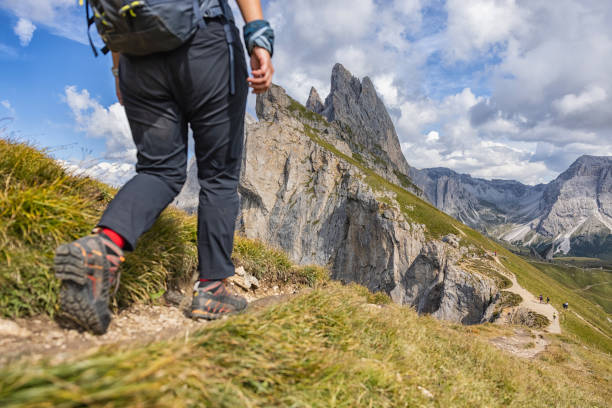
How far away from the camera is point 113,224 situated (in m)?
2.38

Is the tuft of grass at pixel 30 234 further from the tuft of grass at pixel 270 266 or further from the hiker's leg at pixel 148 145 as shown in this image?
the tuft of grass at pixel 270 266

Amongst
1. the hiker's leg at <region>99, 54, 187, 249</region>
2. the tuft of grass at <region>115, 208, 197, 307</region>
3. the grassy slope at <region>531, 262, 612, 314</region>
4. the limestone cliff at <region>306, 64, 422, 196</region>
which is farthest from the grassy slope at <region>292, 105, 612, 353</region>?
the grassy slope at <region>531, 262, 612, 314</region>

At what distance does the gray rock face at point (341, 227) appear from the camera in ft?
186

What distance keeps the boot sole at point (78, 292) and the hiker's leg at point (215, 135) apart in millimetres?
976

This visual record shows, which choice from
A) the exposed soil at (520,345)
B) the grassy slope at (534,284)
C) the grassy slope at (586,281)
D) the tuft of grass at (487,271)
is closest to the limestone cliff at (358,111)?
the grassy slope at (534,284)

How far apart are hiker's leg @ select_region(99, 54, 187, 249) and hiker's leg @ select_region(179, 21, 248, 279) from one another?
21cm

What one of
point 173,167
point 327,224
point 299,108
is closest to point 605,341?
point 327,224

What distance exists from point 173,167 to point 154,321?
151 cm

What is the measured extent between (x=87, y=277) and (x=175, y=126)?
143cm

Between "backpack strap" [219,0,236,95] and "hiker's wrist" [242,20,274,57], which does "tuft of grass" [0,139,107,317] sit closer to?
"backpack strap" [219,0,236,95]

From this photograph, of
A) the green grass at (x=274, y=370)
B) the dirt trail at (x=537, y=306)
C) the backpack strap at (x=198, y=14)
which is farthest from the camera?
the dirt trail at (x=537, y=306)

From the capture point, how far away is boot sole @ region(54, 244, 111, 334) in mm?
2150

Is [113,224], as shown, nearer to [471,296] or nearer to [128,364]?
[128,364]

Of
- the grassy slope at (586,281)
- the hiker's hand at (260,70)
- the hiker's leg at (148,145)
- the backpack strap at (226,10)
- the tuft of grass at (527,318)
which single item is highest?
the backpack strap at (226,10)
